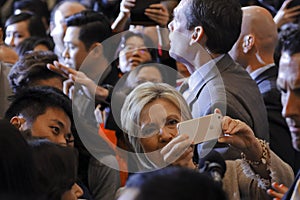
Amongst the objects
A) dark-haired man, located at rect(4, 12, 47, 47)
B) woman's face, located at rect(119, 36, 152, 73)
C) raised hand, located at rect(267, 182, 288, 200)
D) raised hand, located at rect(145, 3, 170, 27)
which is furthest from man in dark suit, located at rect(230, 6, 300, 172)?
dark-haired man, located at rect(4, 12, 47, 47)

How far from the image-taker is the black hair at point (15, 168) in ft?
5.73

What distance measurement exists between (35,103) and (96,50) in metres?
1.22

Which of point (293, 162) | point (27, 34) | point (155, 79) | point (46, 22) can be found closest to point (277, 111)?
point (293, 162)

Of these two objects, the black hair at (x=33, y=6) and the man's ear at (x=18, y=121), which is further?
the black hair at (x=33, y=6)

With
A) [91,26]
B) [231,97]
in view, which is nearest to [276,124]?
[231,97]

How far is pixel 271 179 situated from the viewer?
2623 mm

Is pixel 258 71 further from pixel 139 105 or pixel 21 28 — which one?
pixel 21 28

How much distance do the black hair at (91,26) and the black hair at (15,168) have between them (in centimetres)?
254

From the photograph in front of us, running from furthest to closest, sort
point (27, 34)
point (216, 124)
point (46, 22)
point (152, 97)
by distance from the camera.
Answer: point (46, 22)
point (27, 34)
point (152, 97)
point (216, 124)

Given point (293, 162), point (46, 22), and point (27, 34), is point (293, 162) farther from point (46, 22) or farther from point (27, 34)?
point (46, 22)

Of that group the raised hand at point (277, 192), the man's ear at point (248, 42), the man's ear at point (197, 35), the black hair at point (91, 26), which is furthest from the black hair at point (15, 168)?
the black hair at point (91, 26)

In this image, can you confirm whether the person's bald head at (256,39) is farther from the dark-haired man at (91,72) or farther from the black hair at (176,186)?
the black hair at (176,186)

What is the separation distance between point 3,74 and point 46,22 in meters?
2.31

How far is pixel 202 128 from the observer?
2430 millimetres
